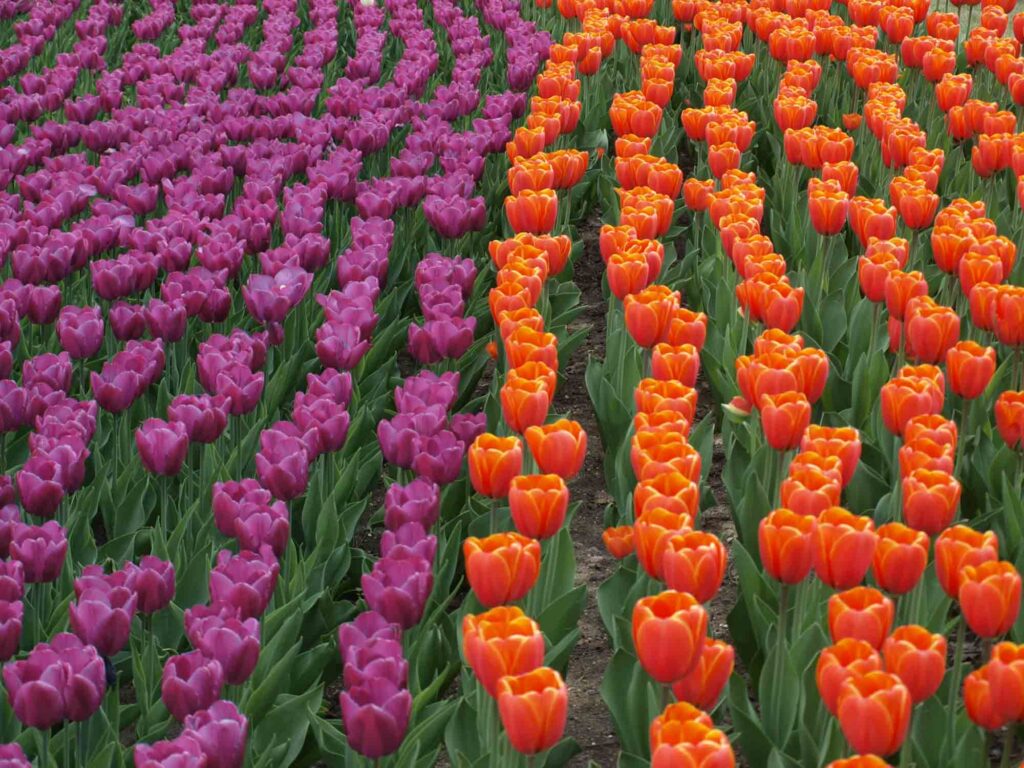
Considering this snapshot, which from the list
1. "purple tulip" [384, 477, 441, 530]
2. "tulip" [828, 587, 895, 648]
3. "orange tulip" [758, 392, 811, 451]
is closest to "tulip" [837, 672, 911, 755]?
"tulip" [828, 587, 895, 648]

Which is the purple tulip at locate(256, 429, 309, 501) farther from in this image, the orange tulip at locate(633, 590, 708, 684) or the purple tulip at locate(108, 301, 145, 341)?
the orange tulip at locate(633, 590, 708, 684)

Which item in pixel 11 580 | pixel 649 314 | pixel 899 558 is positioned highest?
pixel 899 558

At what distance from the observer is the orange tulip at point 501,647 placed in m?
1.92

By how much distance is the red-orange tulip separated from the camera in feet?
7.10

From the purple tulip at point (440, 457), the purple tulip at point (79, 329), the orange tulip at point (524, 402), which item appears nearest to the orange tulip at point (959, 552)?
the orange tulip at point (524, 402)

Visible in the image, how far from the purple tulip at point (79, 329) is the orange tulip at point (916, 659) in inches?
85.7

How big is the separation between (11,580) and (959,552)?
1478 millimetres

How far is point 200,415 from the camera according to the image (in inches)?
119

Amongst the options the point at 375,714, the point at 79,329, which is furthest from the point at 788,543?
the point at 79,329

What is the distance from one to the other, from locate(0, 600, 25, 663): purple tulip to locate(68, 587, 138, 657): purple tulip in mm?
86

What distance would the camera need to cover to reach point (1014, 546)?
2842mm

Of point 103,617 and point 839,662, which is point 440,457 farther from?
point 839,662

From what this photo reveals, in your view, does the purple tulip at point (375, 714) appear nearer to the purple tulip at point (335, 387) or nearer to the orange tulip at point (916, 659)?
the orange tulip at point (916, 659)

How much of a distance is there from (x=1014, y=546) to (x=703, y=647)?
1.11 m
